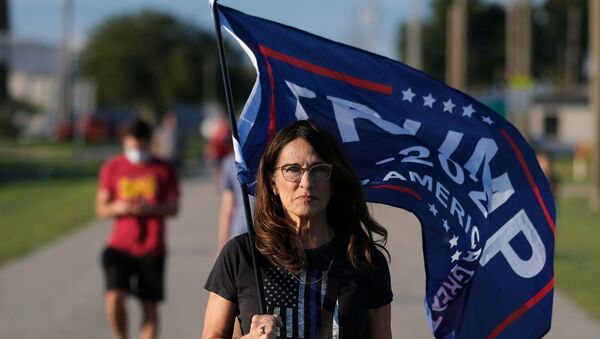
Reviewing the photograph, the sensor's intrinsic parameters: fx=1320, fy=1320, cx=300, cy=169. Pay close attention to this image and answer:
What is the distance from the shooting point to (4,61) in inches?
1455

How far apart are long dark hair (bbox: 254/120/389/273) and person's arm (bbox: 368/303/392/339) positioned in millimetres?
166

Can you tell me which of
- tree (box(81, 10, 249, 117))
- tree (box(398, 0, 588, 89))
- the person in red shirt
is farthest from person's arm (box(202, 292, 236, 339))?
tree (box(81, 10, 249, 117))

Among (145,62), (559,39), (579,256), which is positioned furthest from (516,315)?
(559,39)

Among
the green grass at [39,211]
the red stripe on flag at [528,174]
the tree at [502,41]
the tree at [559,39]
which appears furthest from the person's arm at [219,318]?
the tree at [559,39]

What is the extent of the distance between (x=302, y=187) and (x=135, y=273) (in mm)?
5398

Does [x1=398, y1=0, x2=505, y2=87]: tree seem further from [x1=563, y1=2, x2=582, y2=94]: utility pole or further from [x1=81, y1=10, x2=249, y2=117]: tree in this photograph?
[x1=81, y1=10, x2=249, y2=117]: tree

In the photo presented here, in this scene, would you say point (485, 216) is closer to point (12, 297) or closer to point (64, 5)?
point (12, 297)

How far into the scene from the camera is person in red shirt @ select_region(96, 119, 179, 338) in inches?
369

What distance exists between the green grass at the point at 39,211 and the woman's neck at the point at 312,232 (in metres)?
13.0

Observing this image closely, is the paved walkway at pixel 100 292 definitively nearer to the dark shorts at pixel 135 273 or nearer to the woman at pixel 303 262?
the dark shorts at pixel 135 273

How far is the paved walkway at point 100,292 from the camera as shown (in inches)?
429

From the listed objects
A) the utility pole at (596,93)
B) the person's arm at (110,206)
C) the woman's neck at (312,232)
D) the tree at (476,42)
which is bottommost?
the woman's neck at (312,232)

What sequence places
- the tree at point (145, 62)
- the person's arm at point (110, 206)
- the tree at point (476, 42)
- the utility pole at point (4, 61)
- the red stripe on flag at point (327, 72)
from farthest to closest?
the tree at point (145, 62) < the tree at point (476, 42) < the utility pole at point (4, 61) < the person's arm at point (110, 206) < the red stripe on flag at point (327, 72)

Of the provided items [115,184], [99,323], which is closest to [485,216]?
[115,184]
